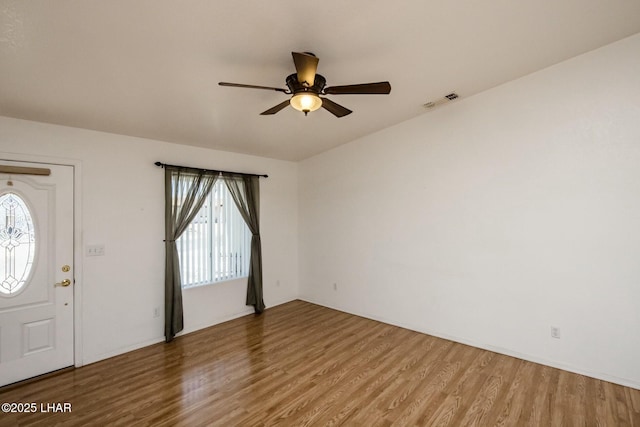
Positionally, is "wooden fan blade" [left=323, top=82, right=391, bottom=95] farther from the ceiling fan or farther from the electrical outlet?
the electrical outlet

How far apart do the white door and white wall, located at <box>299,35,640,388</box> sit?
3.75 meters

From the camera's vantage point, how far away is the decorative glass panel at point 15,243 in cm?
265

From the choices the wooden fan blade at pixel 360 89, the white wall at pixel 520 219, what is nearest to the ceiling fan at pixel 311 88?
the wooden fan blade at pixel 360 89

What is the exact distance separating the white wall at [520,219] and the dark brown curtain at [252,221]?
1648 millimetres

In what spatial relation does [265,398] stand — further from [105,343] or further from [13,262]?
[13,262]

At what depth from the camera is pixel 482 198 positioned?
3270mm

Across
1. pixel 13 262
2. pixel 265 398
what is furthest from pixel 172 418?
pixel 13 262

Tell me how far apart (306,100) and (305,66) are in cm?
29

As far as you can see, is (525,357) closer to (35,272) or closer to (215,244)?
(215,244)

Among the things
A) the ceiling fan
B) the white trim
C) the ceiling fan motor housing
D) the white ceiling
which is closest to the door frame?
the white ceiling

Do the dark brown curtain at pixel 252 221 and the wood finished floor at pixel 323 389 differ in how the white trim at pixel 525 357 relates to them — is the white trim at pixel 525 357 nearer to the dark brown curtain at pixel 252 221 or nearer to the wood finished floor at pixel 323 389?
the wood finished floor at pixel 323 389

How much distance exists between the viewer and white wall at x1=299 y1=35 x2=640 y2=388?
2.52 metres

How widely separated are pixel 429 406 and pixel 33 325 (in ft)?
12.9

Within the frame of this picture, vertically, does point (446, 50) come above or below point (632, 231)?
above
